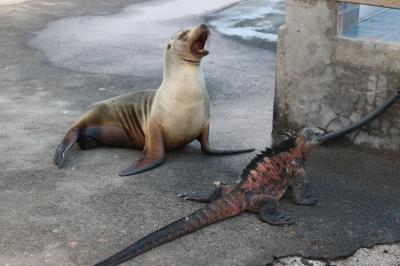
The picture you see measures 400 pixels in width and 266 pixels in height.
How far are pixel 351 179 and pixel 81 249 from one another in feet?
7.65

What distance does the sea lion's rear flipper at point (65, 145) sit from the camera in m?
5.88

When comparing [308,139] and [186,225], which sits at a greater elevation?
[308,139]

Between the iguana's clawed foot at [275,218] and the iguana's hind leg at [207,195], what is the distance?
1.02ft

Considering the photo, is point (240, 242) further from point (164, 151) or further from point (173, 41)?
point (173, 41)

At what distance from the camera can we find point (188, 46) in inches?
230

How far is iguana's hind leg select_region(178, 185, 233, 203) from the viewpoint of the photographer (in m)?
4.98

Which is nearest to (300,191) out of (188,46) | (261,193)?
(261,193)

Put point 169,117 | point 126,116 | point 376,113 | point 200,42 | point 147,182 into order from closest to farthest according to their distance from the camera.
Answer: point 147,182 < point 376,113 < point 200,42 < point 169,117 < point 126,116

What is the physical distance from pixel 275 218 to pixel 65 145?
214 cm

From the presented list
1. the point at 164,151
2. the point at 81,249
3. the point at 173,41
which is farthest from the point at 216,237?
the point at 173,41

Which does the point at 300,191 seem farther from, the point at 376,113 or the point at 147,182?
the point at 147,182

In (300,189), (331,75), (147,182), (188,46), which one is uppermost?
(188,46)

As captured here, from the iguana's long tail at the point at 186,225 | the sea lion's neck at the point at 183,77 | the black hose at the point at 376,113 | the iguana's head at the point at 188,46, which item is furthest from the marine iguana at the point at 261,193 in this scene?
the iguana's head at the point at 188,46

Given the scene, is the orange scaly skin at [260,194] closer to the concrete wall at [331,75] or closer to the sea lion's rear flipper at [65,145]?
the concrete wall at [331,75]
